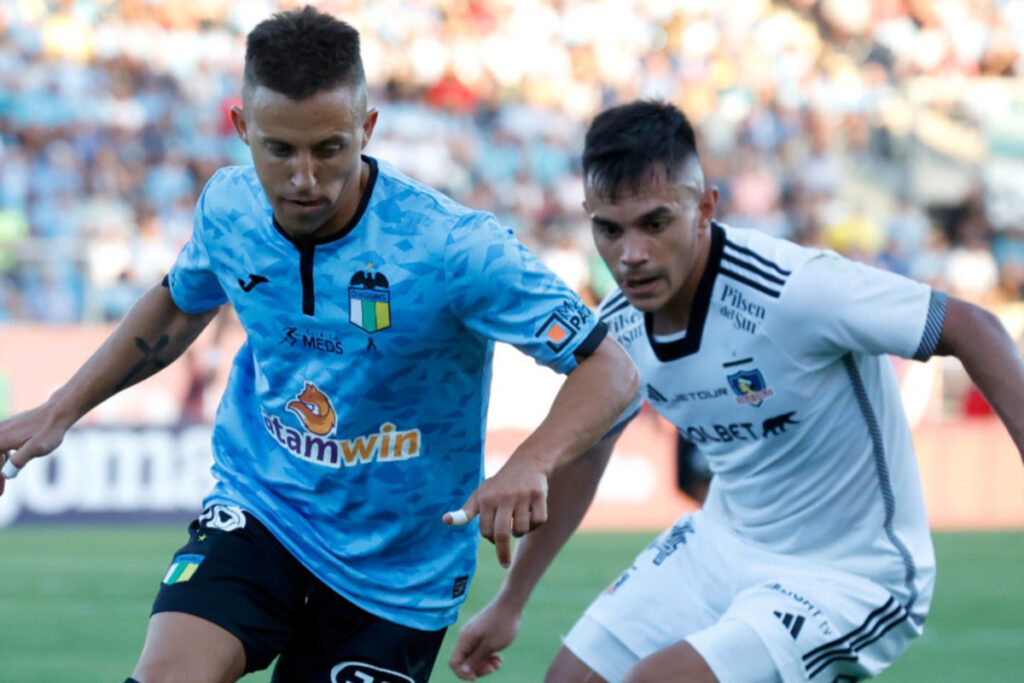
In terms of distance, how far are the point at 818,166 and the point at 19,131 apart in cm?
972

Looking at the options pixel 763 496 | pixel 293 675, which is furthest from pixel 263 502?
pixel 763 496

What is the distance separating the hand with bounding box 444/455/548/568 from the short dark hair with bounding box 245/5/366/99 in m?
1.08

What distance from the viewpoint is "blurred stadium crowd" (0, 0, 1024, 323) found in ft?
53.2

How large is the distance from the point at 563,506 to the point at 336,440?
1.16 meters

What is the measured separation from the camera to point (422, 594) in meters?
4.34

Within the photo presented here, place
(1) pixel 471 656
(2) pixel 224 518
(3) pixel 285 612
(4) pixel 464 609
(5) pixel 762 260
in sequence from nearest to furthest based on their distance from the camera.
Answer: (3) pixel 285 612 < (2) pixel 224 518 < (5) pixel 762 260 < (1) pixel 471 656 < (4) pixel 464 609

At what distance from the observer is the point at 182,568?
4.11 m

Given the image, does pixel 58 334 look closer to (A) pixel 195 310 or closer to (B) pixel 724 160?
(B) pixel 724 160

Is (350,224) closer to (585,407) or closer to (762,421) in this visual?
(585,407)

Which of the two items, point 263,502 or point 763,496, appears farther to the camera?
point 763,496

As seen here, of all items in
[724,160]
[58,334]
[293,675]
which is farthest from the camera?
[724,160]

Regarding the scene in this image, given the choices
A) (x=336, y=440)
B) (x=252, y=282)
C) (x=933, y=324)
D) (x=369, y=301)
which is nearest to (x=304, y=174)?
(x=369, y=301)

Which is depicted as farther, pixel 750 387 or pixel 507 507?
pixel 750 387

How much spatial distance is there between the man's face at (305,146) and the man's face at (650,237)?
1.00 metres
